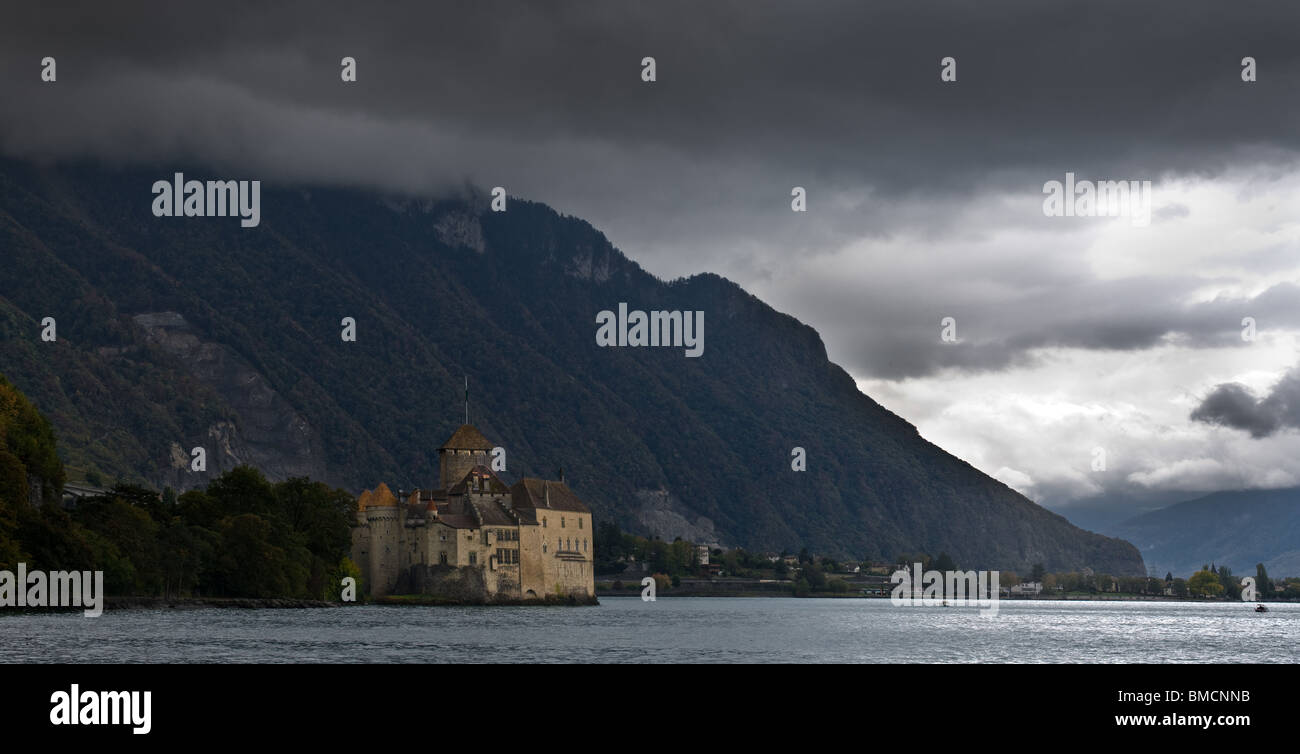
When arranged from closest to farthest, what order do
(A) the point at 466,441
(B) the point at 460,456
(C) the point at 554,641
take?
(C) the point at 554,641, (B) the point at 460,456, (A) the point at 466,441

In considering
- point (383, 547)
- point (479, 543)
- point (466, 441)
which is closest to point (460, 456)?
point (466, 441)

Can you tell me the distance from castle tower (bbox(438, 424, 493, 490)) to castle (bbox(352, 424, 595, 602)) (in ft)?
6.89

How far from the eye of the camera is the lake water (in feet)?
213

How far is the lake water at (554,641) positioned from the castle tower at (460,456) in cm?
4528

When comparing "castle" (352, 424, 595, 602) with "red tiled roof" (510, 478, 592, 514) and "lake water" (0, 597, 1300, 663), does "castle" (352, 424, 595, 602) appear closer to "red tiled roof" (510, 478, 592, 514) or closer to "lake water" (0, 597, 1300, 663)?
"red tiled roof" (510, 478, 592, 514)

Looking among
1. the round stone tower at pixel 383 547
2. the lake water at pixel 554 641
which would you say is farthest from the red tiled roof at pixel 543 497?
the lake water at pixel 554 641

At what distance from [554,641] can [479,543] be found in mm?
70812

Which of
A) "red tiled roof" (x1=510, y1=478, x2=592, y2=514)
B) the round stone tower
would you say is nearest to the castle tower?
"red tiled roof" (x1=510, y1=478, x2=592, y2=514)

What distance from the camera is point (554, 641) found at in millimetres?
83438

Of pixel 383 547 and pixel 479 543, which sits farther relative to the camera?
pixel 383 547

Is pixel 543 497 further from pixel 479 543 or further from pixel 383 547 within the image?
pixel 383 547

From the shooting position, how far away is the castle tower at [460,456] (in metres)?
170

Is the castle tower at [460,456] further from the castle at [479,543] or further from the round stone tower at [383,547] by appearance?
the round stone tower at [383,547]
